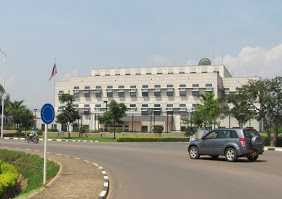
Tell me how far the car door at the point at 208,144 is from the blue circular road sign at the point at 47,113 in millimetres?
12747

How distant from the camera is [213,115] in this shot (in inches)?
2894

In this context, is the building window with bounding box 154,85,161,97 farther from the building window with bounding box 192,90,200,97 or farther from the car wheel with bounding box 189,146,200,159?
the car wheel with bounding box 189,146,200,159

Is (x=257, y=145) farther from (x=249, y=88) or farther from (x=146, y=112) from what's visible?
(x=146, y=112)

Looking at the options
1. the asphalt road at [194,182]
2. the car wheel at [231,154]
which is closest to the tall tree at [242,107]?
the car wheel at [231,154]

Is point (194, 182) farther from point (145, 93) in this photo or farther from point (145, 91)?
point (145, 93)

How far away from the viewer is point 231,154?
25766mm

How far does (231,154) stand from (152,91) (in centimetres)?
10672

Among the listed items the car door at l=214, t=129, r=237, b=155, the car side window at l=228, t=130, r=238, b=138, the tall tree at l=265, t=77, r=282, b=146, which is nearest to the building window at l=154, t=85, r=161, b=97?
the tall tree at l=265, t=77, r=282, b=146

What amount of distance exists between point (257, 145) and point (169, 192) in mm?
13303

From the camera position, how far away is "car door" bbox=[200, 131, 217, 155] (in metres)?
26.5

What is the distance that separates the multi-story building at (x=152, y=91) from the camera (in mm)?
127000

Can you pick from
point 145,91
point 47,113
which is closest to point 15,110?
point 145,91

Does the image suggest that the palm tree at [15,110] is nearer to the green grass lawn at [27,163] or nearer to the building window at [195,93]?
the green grass lawn at [27,163]

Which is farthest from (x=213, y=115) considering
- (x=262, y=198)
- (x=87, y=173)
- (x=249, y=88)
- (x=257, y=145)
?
(x=262, y=198)
